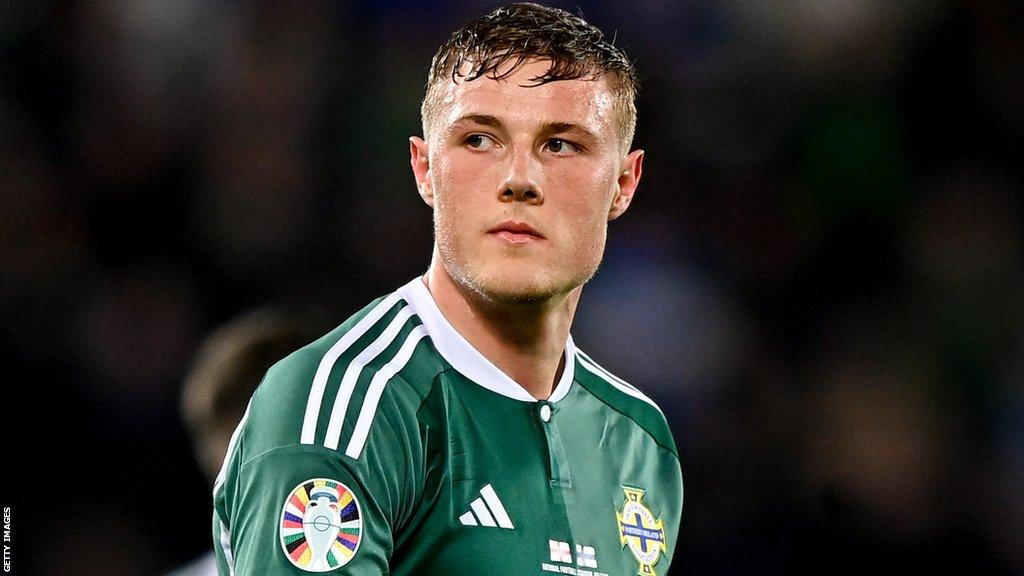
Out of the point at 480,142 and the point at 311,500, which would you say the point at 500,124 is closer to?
the point at 480,142

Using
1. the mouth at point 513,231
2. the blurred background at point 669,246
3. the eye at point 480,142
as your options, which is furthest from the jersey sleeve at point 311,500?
the blurred background at point 669,246

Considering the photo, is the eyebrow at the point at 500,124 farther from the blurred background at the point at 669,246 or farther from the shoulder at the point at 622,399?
the blurred background at the point at 669,246

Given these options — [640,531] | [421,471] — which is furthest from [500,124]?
[640,531]

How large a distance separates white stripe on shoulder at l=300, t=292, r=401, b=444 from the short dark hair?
1.30 feet

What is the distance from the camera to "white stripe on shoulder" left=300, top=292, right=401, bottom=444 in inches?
72.7

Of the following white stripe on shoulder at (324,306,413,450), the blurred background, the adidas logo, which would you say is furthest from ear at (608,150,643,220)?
the blurred background

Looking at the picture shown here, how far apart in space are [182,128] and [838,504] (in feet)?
9.54

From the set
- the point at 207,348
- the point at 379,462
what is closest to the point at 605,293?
the point at 207,348

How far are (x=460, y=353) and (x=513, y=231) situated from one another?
0.89ft

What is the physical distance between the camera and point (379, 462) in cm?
188

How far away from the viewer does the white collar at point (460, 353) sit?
87.4 inches

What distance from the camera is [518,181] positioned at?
6.92 ft

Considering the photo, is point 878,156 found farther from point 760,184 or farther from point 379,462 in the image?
point 379,462

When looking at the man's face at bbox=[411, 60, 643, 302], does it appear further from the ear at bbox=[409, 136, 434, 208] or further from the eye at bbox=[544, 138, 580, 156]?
the ear at bbox=[409, 136, 434, 208]
